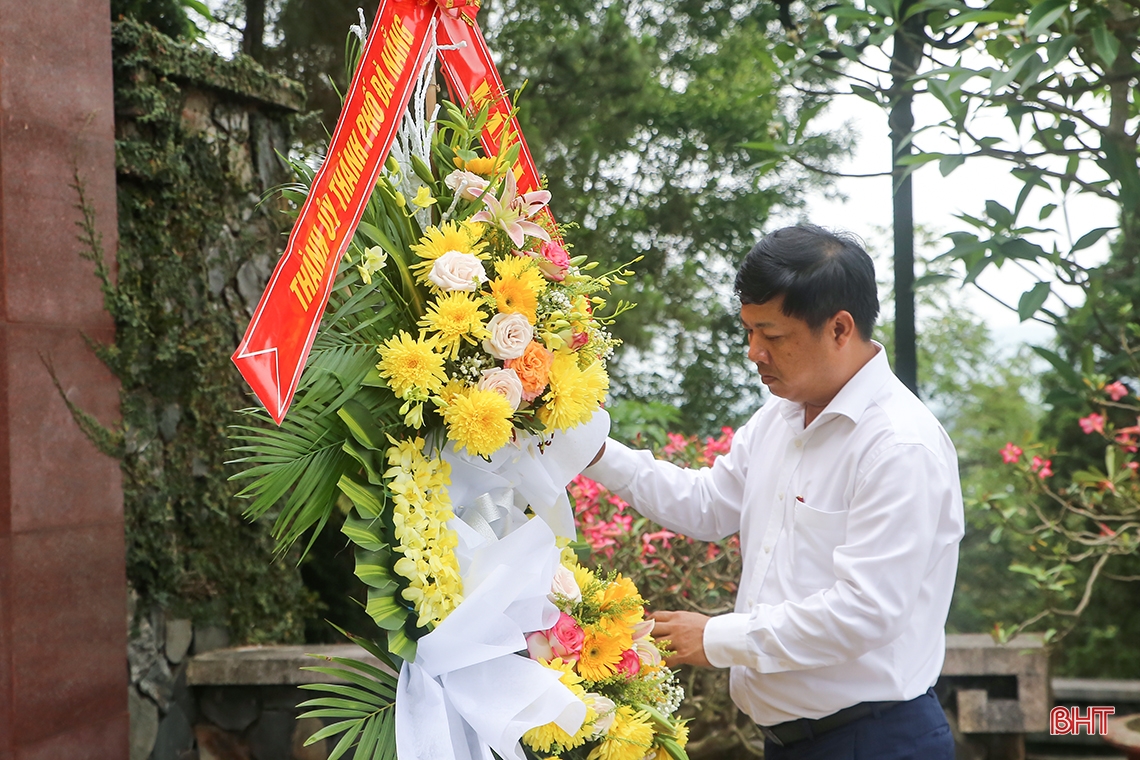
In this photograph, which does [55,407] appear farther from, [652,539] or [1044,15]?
[1044,15]

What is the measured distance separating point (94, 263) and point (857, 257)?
90.7 inches

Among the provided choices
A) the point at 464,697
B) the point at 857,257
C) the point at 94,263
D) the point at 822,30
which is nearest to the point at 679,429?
the point at 822,30

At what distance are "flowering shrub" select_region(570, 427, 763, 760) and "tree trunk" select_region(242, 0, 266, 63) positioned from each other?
320 centimetres

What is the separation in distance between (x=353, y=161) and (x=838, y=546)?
1.13 m

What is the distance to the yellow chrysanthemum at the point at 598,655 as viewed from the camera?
66.1 inches

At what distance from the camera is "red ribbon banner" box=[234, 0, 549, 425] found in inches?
53.0

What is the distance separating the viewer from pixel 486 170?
5.52ft

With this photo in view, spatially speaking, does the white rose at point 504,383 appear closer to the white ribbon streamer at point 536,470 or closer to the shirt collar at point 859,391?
the white ribbon streamer at point 536,470

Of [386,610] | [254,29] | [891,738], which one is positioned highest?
[254,29]

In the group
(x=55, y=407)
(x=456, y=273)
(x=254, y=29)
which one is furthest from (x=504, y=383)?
(x=254, y=29)

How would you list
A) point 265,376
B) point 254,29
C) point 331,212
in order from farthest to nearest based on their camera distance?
1. point 254,29
2. point 331,212
3. point 265,376

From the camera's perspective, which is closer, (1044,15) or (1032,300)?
(1044,15)

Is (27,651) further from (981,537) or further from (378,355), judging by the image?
(981,537)

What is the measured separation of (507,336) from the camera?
1.57 metres
